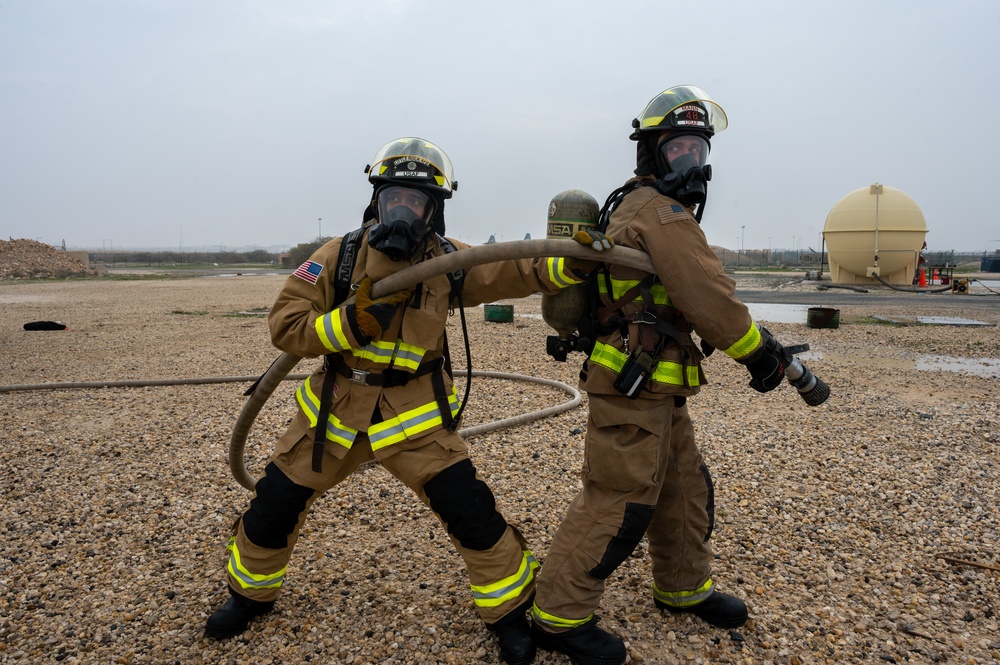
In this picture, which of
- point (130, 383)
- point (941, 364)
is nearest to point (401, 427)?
point (130, 383)

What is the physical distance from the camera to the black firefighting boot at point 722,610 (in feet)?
9.78

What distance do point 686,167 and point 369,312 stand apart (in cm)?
144

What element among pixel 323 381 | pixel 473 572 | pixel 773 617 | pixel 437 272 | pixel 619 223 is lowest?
pixel 773 617

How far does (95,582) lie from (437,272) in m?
2.42

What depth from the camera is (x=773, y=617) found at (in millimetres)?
3066

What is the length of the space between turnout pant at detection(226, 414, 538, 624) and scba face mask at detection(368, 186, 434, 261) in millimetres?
777

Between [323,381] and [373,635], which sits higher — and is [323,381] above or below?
above

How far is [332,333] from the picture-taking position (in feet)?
8.77

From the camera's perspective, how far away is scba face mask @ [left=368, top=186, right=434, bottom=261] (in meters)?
2.71

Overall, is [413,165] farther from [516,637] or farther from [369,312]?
[516,637]

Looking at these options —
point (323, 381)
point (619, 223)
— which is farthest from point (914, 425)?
point (323, 381)

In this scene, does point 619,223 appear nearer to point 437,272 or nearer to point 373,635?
point 437,272

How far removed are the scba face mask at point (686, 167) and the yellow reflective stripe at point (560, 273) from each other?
0.53 m

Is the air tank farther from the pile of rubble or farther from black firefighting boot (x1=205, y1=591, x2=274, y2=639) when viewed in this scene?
the pile of rubble
